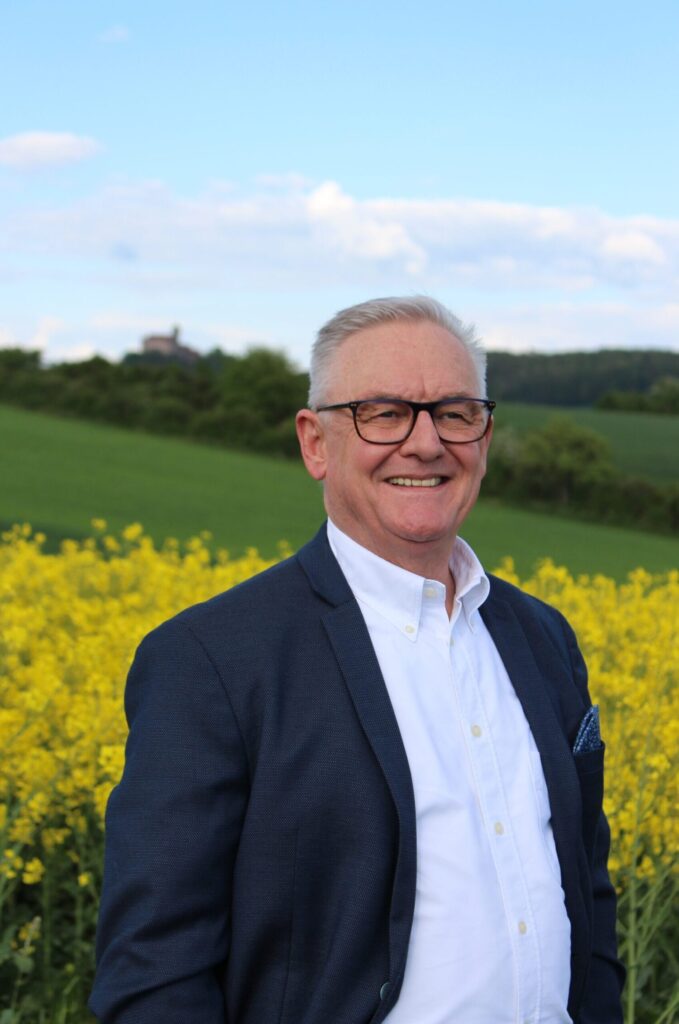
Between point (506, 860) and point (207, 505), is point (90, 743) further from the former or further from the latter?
point (207, 505)

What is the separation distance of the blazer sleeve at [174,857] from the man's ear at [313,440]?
19.3 inches

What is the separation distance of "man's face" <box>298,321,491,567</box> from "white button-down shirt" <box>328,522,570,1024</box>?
6cm

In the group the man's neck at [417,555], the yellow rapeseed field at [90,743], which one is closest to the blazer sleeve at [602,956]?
the man's neck at [417,555]

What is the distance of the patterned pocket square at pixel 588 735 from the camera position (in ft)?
7.26

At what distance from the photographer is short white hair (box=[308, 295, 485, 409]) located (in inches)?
80.1

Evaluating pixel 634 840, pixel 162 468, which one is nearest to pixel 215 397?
pixel 162 468

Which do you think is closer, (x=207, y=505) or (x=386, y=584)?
(x=386, y=584)

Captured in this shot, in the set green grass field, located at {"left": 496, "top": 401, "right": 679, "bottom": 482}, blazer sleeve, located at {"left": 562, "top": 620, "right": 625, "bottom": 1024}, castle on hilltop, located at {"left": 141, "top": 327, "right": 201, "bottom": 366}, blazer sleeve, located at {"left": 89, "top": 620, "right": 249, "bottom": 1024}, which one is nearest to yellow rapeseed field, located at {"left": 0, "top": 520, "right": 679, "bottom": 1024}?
blazer sleeve, located at {"left": 562, "top": 620, "right": 625, "bottom": 1024}

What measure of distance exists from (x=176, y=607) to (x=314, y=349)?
423 cm

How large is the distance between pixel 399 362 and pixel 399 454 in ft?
0.53

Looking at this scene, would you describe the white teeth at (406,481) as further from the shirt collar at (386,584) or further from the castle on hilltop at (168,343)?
the castle on hilltop at (168,343)

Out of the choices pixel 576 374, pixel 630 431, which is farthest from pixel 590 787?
pixel 576 374

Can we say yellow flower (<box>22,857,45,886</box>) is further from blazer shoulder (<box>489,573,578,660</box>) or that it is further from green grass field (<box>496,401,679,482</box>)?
green grass field (<box>496,401,679,482</box>)

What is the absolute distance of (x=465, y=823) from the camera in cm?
189
